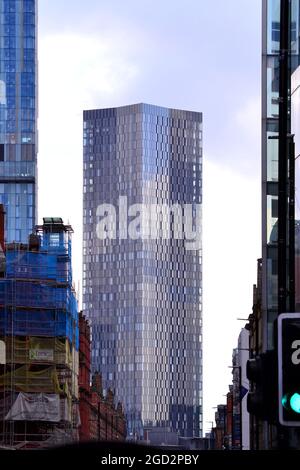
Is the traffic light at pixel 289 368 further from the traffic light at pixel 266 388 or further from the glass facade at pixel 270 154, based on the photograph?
the glass facade at pixel 270 154

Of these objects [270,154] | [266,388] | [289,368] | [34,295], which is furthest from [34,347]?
[289,368]

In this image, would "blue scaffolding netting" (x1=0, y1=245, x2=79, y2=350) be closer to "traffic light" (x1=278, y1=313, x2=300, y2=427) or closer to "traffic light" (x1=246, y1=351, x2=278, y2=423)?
"traffic light" (x1=246, y1=351, x2=278, y2=423)

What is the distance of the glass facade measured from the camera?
136 ft

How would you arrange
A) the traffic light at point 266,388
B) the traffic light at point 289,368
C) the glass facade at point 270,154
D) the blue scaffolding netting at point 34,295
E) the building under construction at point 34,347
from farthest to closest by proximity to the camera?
the blue scaffolding netting at point 34,295, the building under construction at point 34,347, the glass facade at point 270,154, the traffic light at point 266,388, the traffic light at point 289,368

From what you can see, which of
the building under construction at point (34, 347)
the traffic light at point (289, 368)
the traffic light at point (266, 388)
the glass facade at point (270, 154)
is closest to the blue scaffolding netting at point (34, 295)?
the building under construction at point (34, 347)

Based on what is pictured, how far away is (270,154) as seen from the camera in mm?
42688

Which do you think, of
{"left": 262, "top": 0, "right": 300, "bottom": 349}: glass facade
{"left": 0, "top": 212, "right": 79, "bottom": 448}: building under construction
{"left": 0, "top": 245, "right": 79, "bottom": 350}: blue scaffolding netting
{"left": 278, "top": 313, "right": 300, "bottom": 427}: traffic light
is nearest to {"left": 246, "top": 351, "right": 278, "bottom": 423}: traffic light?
{"left": 278, "top": 313, "right": 300, "bottom": 427}: traffic light

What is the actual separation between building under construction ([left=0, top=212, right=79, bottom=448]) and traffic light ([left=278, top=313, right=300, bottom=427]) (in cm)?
7817

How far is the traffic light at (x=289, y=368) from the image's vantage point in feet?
32.5

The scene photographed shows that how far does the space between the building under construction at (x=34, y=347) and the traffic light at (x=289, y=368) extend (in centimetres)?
7817

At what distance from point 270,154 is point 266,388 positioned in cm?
3218

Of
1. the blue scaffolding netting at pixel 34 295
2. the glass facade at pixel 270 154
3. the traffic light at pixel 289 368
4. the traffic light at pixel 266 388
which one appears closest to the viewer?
the traffic light at pixel 289 368
